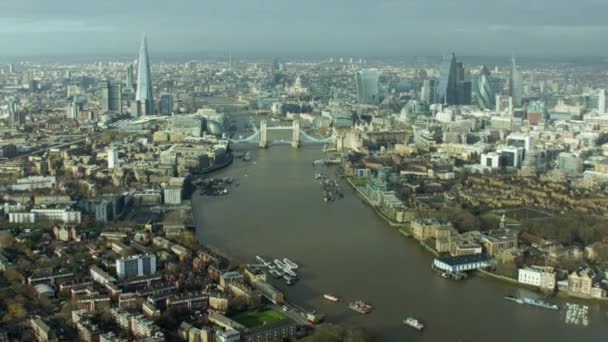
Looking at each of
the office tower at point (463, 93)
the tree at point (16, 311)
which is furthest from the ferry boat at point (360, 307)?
the office tower at point (463, 93)

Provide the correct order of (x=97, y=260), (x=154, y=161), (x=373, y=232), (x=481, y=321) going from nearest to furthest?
(x=481, y=321) < (x=97, y=260) < (x=373, y=232) < (x=154, y=161)

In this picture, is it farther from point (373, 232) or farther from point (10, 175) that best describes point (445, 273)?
point (10, 175)

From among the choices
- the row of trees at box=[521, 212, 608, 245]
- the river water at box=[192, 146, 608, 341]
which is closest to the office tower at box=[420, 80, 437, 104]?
the river water at box=[192, 146, 608, 341]

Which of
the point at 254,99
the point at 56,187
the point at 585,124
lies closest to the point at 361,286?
the point at 56,187

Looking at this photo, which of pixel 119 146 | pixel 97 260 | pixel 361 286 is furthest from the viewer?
pixel 119 146

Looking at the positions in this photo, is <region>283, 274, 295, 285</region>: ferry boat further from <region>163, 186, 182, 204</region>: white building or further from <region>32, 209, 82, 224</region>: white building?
<region>163, 186, 182, 204</region>: white building

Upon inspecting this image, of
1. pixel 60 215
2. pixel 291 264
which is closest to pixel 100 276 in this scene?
pixel 291 264

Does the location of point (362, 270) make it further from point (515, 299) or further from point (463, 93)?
point (463, 93)
